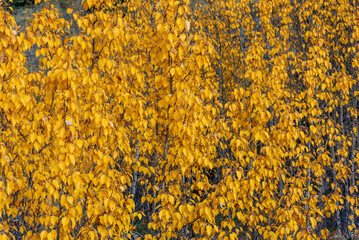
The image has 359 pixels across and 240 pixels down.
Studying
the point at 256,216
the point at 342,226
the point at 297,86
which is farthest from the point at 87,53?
the point at 342,226

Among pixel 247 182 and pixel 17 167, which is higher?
pixel 17 167

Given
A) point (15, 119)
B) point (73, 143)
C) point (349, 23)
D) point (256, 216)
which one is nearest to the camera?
point (73, 143)

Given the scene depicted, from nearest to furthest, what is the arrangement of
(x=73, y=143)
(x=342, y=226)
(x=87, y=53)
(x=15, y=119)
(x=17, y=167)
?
(x=73, y=143) < (x=15, y=119) < (x=87, y=53) < (x=17, y=167) < (x=342, y=226)

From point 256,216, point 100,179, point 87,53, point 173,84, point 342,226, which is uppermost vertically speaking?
point 87,53

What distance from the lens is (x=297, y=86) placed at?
712 centimetres

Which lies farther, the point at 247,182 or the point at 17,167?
the point at 247,182

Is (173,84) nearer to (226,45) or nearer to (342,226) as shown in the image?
(226,45)

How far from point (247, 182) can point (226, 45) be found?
14.4 ft

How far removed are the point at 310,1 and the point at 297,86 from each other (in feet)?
5.69

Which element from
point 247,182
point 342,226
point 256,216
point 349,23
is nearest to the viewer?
point 247,182

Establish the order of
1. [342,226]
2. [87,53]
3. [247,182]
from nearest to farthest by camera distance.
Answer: [87,53]
[247,182]
[342,226]

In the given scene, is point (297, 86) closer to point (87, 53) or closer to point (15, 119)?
point (87, 53)

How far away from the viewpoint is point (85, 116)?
337cm

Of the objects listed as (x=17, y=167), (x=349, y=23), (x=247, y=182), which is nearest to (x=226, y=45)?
(x=349, y=23)
